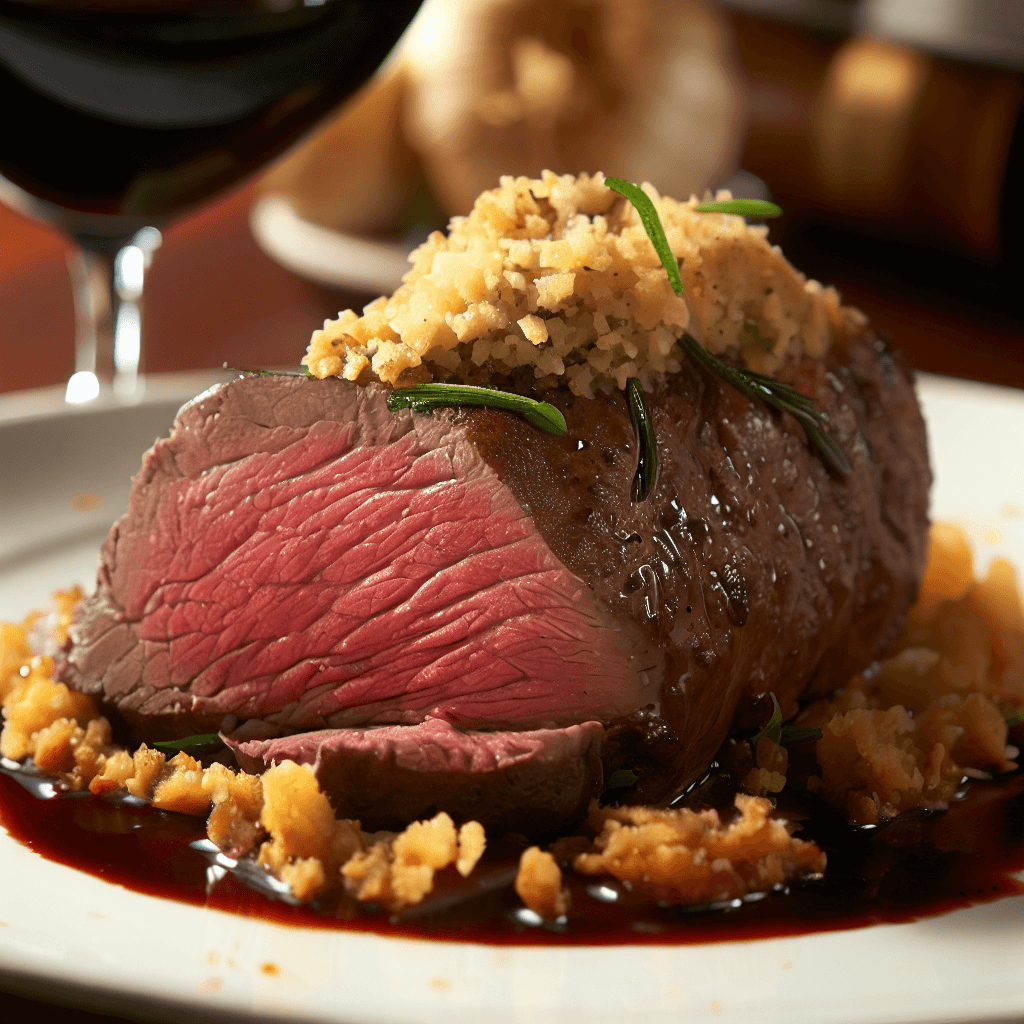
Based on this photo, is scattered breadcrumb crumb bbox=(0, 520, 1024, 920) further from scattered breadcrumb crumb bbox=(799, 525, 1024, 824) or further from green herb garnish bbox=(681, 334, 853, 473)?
green herb garnish bbox=(681, 334, 853, 473)

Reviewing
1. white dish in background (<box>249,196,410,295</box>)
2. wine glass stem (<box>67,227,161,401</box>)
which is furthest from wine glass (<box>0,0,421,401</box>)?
white dish in background (<box>249,196,410,295</box>)

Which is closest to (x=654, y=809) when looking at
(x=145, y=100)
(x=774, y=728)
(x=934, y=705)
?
(x=774, y=728)

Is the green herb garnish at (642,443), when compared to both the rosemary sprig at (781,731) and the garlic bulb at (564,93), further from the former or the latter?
the garlic bulb at (564,93)

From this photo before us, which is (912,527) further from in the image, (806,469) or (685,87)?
(685,87)

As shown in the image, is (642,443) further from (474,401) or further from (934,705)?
(934,705)

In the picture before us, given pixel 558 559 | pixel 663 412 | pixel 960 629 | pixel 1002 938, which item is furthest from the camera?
pixel 960 629

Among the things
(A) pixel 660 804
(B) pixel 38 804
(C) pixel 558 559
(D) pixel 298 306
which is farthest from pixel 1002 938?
(D) pixel 298 306

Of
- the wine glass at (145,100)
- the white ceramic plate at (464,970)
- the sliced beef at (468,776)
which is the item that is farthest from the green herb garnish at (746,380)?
the wine glass at (145,100)
